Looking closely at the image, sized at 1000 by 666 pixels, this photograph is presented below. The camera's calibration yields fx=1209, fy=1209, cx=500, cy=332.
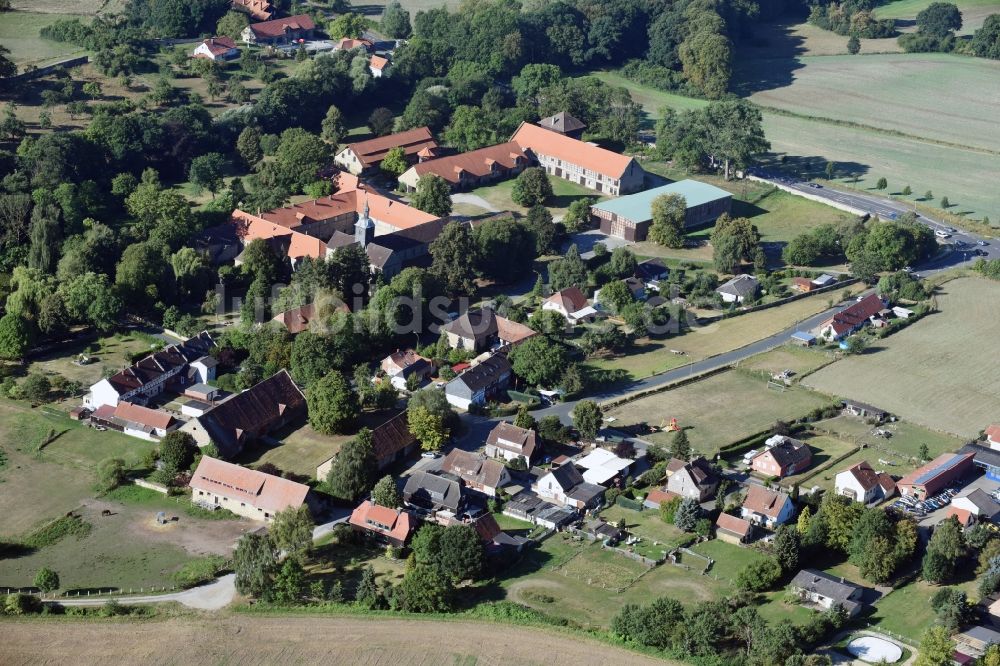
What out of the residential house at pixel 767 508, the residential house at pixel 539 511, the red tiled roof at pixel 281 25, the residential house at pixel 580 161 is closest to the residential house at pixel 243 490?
the residential house at pixel 539 511

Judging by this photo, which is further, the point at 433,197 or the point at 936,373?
the point at 433,197

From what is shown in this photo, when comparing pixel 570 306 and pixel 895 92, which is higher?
pixel 895 92

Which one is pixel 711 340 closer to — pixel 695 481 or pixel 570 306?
pixel 570 306

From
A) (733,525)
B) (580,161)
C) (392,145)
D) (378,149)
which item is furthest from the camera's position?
(392,145)

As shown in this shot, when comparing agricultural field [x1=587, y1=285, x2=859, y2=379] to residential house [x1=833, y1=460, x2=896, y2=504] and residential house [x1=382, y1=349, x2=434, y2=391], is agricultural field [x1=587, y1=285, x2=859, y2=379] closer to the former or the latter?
residential house [x1=382, y1=349, x2=434, y2=391]

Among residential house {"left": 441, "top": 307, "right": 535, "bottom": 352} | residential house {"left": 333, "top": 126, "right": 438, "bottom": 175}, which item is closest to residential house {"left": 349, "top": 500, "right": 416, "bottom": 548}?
residential house {"left": 441, "top": 307, "right": 535, "bottom": 352}

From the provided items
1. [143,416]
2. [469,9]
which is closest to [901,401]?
[143,416]

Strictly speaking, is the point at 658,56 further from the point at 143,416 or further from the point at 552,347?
the point at 143,416

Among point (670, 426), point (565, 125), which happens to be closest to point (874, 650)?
point (670, 426)
